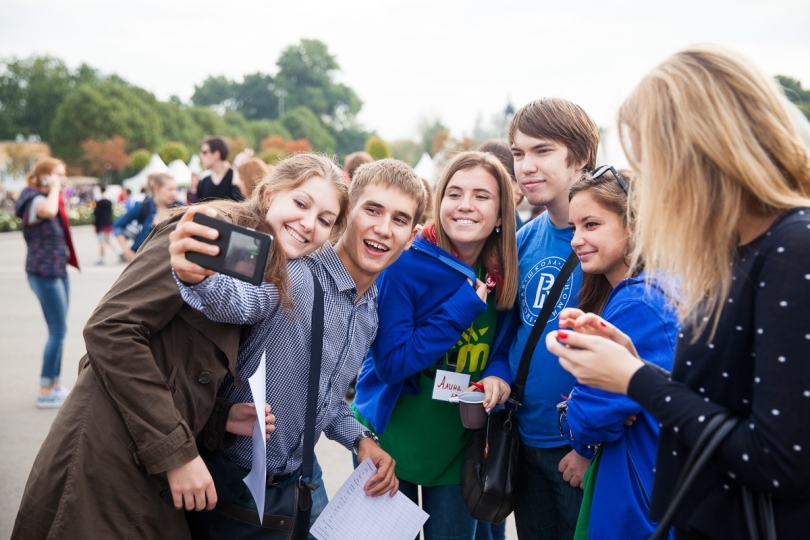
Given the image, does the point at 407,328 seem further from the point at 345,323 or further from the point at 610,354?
the point at 610,354

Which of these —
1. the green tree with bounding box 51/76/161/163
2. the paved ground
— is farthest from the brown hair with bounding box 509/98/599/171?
the green tree with bounding box 51/76/161/163

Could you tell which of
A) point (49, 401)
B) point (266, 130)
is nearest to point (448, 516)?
point (49, 401)

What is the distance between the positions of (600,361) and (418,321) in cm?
120

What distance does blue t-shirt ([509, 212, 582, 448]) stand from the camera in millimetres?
2449

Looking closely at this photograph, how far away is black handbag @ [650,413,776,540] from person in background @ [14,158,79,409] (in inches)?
235

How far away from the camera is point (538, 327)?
2473 millimetres

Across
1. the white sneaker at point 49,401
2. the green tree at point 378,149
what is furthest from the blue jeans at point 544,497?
the green tree at point 378,149

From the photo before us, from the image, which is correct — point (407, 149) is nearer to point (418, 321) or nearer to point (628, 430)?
point (418, 321)

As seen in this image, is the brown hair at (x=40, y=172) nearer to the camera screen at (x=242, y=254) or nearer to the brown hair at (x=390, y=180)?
the brown hair at (x=390, y=180)

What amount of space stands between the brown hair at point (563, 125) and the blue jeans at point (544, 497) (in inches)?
46.9

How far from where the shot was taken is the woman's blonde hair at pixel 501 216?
2691 millimetres

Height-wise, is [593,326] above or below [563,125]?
below

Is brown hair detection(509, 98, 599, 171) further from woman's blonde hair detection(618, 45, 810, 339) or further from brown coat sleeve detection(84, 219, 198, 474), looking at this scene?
brown coat sleeve detection(84, 219, 198, 474)

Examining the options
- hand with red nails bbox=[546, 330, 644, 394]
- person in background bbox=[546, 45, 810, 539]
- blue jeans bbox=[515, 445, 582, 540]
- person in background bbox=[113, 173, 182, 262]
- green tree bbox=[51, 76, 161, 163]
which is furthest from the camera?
green tree bbox=[51, 76, 161, 163]
